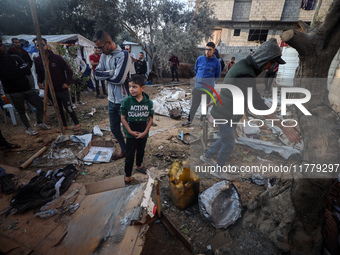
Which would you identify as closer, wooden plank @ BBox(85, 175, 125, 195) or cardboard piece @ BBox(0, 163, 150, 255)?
cardboard piece @ BBox(0, 163, 150, 255)

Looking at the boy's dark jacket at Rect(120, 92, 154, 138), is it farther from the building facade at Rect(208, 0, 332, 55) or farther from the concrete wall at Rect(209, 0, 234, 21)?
the concrete wall at Rect(209, 0, 234, 21)

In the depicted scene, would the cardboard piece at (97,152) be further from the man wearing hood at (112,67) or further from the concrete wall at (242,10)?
the concrete wall at (242,10)

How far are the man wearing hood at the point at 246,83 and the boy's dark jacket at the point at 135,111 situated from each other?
1182mm

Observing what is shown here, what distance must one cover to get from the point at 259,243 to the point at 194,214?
2.82 ft

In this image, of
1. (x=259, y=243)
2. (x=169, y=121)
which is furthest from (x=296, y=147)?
(x=169, y=121)

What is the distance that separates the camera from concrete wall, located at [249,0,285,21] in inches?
724

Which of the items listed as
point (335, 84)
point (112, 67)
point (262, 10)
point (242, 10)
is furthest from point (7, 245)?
point (242, 10)

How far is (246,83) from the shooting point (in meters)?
2.43

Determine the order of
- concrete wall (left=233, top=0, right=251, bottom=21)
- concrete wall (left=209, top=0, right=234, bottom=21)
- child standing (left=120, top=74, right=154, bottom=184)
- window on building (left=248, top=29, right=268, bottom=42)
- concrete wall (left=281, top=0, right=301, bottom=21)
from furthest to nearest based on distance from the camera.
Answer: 1. concrete wall (left=209, top=0, right=234, bottom=21)
2. window on building (left=248, top=29, right=268, bottom=42)
3. concrete wall (left=233, top=0, right=251, bottom=21)
4. concrete wall (left=281, top=0, right=301, bottom=21)
5. child standing (left=120, top=74, right=154, bottom=184)

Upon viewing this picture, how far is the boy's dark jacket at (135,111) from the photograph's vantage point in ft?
8.49

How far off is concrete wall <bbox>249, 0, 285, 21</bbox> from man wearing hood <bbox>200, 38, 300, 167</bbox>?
855 inches

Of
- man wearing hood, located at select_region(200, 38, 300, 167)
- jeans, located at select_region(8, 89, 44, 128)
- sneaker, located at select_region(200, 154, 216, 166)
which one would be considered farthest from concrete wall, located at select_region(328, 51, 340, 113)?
jeans, located at select_region(8, 89, 44, 128)

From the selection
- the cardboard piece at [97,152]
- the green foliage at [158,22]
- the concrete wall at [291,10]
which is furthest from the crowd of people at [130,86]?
the concrete wall at [291,10]

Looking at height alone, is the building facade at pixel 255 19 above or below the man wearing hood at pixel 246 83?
above
